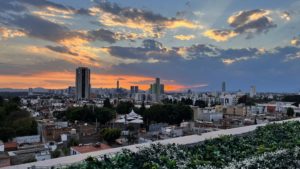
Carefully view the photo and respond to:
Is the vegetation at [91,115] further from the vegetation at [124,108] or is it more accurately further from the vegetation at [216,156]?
the vegetation at [216,156]

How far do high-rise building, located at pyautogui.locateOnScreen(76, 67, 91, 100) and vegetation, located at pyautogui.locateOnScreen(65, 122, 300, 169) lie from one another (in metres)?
66.9

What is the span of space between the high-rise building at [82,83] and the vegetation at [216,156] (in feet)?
220

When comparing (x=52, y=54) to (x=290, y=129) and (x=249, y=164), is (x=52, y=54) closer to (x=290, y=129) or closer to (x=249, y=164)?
(x=290, y=129)

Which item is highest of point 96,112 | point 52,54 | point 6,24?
point 6,24

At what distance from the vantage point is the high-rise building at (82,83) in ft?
230

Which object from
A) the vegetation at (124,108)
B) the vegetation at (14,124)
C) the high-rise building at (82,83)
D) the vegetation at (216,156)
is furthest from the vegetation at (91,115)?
the high-rise building at (82,83)

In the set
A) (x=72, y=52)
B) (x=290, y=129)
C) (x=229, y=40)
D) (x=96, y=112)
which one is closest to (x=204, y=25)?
(x=229, y=40)

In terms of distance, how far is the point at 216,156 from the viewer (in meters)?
2.11

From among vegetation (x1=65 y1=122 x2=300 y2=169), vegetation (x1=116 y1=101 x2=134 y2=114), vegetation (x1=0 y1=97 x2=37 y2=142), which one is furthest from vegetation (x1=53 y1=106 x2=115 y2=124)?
vegetation (x1=65 y1=122 x2=300 y2=169)

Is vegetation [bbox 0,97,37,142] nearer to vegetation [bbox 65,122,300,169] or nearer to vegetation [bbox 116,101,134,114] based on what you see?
vegetation [bbox 116,101,134,114]

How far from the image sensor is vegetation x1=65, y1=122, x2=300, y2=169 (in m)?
1.85

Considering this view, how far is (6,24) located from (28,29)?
0.74 meters

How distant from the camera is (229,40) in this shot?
1222 cm

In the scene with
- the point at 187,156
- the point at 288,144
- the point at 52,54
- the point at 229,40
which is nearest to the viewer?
A: the point at 187,156
